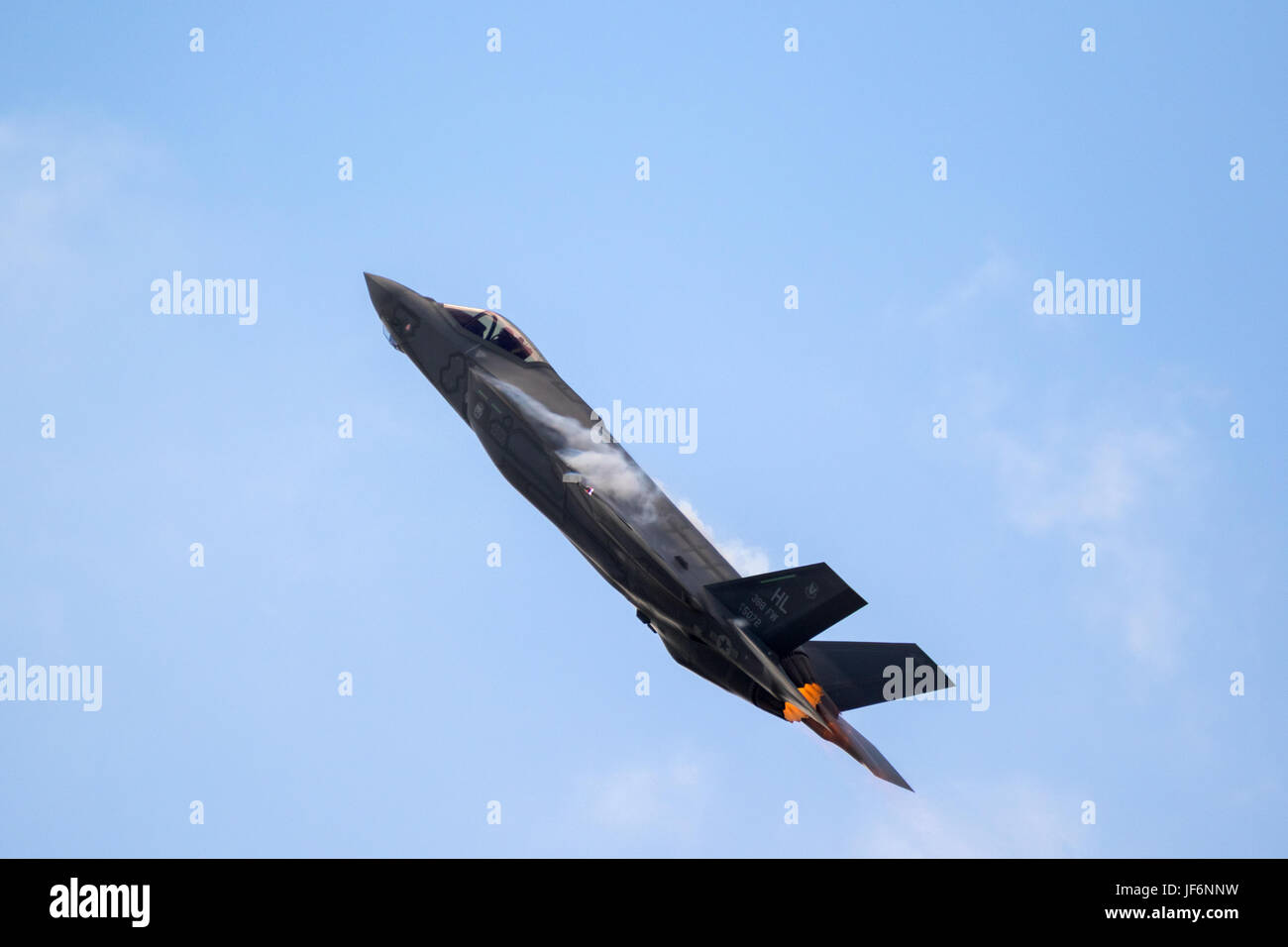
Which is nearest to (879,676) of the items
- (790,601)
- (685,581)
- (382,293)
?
(790,601)

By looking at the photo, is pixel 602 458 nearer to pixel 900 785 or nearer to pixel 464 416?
pixel 464 416

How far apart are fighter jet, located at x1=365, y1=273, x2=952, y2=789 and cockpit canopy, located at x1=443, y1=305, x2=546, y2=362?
3.53 ft

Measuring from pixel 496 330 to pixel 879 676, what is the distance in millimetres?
15101

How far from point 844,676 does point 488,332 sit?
47.8 feet

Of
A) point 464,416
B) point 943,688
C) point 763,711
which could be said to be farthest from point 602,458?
point 943,688

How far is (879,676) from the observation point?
132 ft

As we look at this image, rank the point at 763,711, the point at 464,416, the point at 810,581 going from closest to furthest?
the point at 810,581 < the point at 763,711 < the point at 464,416

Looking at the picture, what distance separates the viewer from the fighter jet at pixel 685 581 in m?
38.8

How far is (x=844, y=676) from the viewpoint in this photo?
40344 millimetres

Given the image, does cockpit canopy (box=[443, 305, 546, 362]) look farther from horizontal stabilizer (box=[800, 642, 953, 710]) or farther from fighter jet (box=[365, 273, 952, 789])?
horizontal stabilizer (box=[800, 642, 953, 710])

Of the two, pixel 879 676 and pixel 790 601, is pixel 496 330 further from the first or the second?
pixel 879 676

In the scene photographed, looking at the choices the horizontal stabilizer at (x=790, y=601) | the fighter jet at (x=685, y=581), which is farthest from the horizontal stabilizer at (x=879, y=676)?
the horizontal stabilizer at (x=790, y=601)

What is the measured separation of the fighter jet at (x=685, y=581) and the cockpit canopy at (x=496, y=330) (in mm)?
1075
